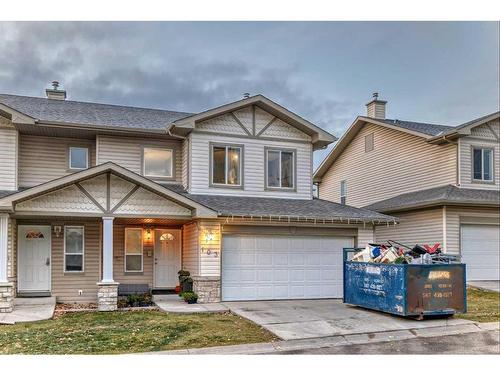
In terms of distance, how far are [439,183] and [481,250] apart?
2500 mm

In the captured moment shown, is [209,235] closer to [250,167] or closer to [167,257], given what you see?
[167,257]

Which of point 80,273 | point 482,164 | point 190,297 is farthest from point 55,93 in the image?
point 482,164

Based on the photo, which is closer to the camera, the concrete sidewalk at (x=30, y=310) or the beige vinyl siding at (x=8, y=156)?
the concrete sidewalk at (x=30, y=310)

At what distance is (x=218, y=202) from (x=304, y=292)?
3293 millimetres

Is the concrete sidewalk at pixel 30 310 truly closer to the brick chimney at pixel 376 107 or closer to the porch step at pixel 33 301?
the porch step at pixel 33 301

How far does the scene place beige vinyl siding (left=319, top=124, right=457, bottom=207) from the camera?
18047 mm

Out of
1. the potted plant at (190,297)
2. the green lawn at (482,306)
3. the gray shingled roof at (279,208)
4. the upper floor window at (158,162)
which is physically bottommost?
the green lawn at (482,306)

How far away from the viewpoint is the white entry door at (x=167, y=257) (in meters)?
15.0

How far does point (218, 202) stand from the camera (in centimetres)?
1417

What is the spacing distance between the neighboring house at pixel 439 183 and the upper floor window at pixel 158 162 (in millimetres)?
7664

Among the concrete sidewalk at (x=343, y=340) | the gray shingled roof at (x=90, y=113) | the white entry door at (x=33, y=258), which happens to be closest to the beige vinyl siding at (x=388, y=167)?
the gray shingled roof at (x=90, y=113)

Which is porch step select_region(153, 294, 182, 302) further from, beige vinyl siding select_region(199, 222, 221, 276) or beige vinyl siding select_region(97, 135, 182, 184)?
beige vinyl siding select_region(97, 135, 182, 184)

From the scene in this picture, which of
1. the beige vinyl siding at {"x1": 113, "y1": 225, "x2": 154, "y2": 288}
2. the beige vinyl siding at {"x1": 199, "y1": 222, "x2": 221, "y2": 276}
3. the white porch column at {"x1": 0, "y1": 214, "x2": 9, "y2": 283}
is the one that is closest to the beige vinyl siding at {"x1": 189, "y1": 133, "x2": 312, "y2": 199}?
the beige vinyl siding at {"x1": 199, "y1": 222, "x2": 221, "y2": 276}
